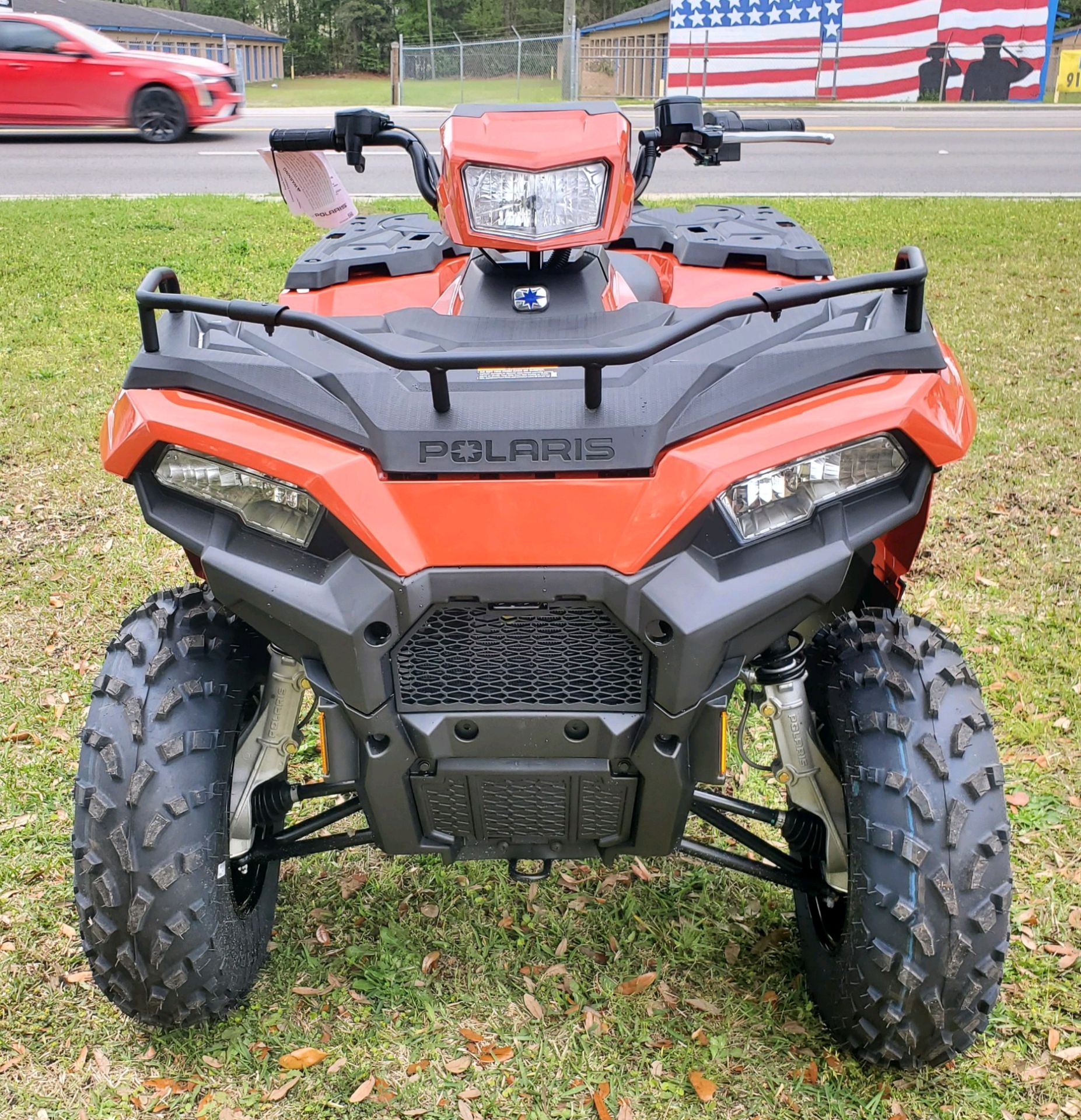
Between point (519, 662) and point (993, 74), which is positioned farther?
point (993, 74)

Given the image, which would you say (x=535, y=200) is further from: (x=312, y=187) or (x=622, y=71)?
(x=622, y=71)

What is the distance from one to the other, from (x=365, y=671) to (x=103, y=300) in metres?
6.84

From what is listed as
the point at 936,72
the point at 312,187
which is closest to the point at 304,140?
the point at 312,187

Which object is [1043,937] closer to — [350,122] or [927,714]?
[927,714]

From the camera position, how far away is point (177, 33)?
3759cm

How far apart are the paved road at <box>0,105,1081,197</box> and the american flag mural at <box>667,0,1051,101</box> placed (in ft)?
36.6

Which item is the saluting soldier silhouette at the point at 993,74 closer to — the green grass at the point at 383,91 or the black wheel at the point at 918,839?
the green grass at the point at 383,91

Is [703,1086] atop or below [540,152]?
below

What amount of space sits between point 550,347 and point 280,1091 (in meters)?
1.59

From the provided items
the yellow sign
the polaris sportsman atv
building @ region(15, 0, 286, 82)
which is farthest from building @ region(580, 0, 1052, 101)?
the polaris sportsman atv

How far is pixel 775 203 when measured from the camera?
35.9ft

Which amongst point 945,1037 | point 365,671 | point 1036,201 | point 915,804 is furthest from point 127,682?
point 1036,201

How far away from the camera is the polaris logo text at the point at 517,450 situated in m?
1.82

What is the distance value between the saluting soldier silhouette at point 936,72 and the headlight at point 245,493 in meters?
30.7
